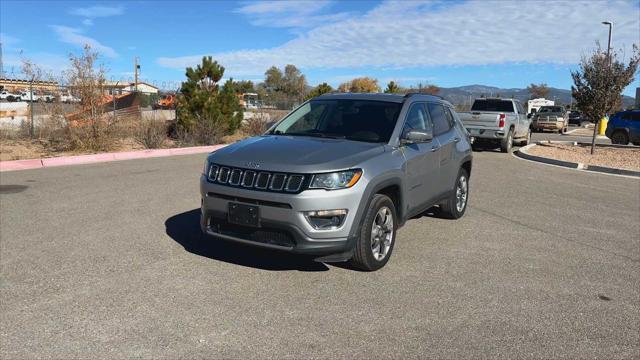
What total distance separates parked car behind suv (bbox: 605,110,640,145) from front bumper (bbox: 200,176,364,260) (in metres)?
20.9

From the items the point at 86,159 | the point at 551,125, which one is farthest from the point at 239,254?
the point at 551,125

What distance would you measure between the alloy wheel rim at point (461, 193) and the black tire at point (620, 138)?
17606 millimetres

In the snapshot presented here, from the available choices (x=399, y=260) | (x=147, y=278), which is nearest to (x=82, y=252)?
(x=147, y=278)

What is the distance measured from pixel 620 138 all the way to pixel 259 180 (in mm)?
21654

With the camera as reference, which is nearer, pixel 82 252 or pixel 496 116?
pixel 82 252

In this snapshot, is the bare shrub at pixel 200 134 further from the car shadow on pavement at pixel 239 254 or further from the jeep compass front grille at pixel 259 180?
the jeep compass front grille at pixel 259 180

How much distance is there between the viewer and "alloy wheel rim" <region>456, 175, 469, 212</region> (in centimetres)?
705

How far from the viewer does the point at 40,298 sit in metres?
4.11

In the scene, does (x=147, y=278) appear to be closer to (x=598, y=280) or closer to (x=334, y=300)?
(x=334, y=300)

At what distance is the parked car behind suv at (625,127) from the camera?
21.0 metres

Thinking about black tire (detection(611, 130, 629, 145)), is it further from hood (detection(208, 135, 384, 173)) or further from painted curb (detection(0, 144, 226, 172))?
hood (detection(208, 135, 384, 173))

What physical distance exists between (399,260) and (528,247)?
5.64 feet

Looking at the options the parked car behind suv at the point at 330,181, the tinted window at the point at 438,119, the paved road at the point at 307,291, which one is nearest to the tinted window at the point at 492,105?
the paved road at the point at 307,291

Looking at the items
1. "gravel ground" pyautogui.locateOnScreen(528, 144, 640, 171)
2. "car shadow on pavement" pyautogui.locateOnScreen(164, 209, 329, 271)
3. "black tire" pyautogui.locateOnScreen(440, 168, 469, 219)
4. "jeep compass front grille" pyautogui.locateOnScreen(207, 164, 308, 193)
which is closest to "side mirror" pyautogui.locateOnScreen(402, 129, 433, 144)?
"jeep compass front grille" pyautogui.locateOnScreen(207, 164, 308, 193)
